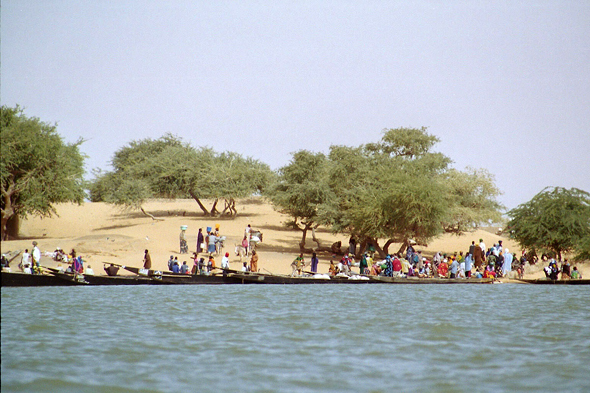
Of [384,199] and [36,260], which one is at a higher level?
[384,199]

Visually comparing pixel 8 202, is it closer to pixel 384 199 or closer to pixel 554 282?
pixel 384 199

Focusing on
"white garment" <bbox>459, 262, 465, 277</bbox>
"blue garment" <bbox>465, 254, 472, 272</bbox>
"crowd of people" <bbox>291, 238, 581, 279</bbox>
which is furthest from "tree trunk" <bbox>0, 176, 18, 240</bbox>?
"blue garment" <bbox>465, 254, 472, 272</bbox>

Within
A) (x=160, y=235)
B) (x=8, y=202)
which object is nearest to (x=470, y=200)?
(x=160, y=235)

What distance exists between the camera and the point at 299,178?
4544cm

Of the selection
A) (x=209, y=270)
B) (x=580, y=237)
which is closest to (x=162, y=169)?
(x=209, y=270)

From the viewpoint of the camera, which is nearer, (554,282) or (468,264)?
(554,282)

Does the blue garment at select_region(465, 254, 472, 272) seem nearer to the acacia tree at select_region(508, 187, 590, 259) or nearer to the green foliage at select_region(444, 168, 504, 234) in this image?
the acacia tree at select_region(508, 187, 590, 259)

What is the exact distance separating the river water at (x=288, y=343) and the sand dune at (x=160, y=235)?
1219 centimetres

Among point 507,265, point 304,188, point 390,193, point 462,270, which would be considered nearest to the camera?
point 462,270

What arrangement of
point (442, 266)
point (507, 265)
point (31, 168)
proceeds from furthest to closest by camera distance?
point (31, 168), point (507, 265), point (442, 266)

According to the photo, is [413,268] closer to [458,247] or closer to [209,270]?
[209,270]

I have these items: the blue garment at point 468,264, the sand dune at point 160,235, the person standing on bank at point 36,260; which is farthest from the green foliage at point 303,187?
the person standing on bank at point 36,260

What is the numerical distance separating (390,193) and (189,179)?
81.2ft

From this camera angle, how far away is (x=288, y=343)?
13867 mm
